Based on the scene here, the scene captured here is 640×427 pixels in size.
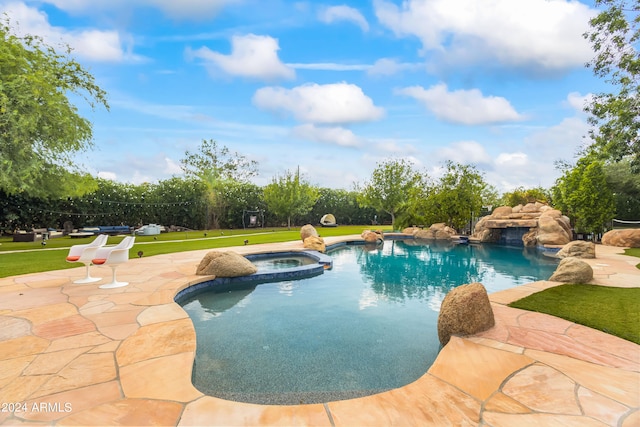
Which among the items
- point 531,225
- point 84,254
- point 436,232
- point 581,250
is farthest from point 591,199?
point 84,254

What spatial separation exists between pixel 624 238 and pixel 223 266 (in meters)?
15.9

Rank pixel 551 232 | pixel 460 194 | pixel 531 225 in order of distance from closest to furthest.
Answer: pixel 551 232
pixel 531 225
pixel 460 194

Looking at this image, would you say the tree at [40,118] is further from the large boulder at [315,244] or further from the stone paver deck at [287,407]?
the large boulder at [315,244]

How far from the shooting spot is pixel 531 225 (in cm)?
1534

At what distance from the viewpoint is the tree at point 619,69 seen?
905cm

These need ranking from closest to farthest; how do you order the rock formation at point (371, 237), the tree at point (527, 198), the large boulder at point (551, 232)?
the large boulder at point (551, 232), the rock formation at point (371, 237), the tree at point (527, 198)

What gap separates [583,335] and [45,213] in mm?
22407

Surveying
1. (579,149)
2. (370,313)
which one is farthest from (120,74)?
(579,149)

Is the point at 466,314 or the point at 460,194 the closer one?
the point at 466,314

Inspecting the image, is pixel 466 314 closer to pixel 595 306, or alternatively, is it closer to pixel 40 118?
pixel 595 306

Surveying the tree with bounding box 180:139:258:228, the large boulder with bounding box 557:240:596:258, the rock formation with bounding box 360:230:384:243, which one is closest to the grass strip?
the large boulder with bounding box 557:240:596:258

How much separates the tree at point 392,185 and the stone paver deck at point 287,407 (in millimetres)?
21329

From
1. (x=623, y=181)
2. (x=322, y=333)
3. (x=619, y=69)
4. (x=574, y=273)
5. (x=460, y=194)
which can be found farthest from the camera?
(x=460, y=194)

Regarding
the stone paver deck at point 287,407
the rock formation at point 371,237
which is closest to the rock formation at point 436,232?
the rock formation at point 371,237
